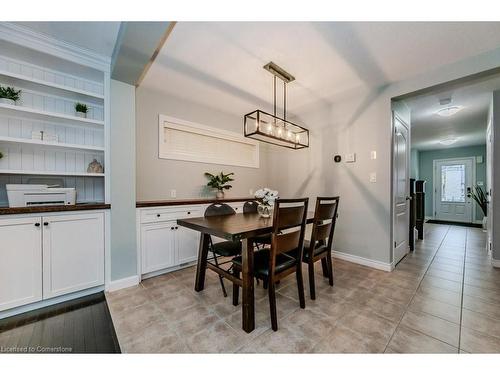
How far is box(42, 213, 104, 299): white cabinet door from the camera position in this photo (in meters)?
1.86

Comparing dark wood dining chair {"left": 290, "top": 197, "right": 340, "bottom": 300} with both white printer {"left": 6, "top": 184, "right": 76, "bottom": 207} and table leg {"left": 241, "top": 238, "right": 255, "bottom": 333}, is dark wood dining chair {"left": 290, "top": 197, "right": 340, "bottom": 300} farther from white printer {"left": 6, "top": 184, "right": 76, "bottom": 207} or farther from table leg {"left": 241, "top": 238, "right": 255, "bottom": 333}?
white printer {"left": 6, "top": 184, "right": 76, "bottom": 207}

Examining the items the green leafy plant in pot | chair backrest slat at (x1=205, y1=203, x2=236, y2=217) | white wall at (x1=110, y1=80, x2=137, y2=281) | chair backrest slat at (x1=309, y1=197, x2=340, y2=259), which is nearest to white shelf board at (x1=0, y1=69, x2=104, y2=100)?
white wall at (x1=110, y1=80, x2=137, y2=281)

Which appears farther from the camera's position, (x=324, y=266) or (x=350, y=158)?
(x=350, y=158)

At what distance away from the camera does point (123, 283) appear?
7.30 feet

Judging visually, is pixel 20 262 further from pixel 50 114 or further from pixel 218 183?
pixel 218 183

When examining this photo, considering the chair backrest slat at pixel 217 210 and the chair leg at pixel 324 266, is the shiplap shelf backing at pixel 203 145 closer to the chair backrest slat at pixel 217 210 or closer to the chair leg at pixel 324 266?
the chair backrest slat at pixel 217 210

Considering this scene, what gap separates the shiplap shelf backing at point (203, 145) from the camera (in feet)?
10.0

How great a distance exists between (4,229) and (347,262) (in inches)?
149

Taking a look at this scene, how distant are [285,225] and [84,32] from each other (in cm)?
241

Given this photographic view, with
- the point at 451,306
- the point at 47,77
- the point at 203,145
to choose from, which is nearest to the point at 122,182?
the point at 47,77

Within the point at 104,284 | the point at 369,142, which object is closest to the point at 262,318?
the point at 104,284
